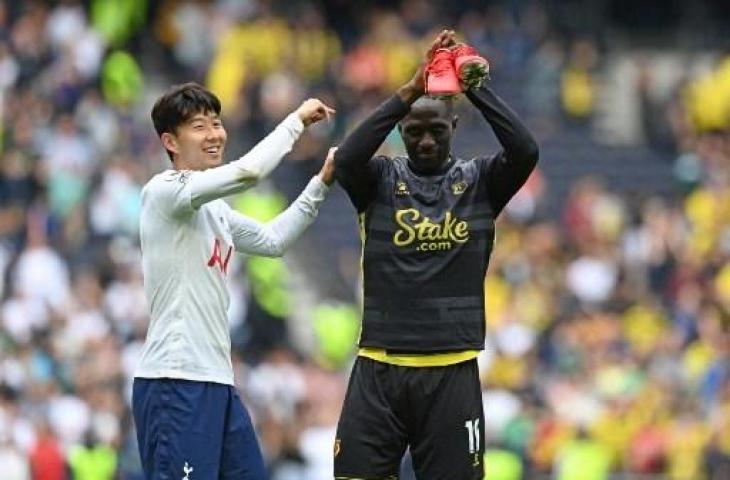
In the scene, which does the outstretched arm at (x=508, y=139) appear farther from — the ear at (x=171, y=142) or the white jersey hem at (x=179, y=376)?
the white jersey hem at (x=179, y=376)

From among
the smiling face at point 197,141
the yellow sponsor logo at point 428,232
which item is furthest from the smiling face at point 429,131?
the smiling face at point 197,141

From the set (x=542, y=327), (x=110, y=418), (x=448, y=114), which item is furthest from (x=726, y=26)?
(x=448, y=114)

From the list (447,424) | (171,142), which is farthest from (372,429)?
(171,142)

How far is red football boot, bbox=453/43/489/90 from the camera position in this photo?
8.20 meters

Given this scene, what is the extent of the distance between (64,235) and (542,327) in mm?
3894

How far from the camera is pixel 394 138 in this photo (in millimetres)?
18734

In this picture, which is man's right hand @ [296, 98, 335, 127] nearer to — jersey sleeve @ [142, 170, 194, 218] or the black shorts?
jersey sleeve @ [142, 170, 194, 218]

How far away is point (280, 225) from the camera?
9.09 meters

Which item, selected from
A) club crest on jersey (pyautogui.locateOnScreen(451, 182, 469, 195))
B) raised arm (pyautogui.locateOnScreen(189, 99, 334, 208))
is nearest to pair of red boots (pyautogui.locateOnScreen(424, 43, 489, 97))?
club crest on jersey (pyautogui.locateOnScreen(451, 182, 469, 195))

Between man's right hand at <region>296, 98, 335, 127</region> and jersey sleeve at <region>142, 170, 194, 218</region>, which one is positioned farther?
man's right hand at <region>296, 98, 335, 127</region>

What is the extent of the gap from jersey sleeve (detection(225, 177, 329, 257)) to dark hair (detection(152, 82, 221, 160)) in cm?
48

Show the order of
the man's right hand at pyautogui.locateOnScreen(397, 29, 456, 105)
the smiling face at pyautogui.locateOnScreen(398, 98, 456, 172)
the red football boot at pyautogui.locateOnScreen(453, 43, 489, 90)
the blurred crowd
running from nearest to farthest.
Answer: the red football boot at pyautogui.locateOnScreen(453, 43, 489, 90)
the man's right hand at pyautogui.locateOnScreen(397, 29, 456, 105)
the smiling face at pyautogui.locateOnScreen(398, 98, 456, 172)
the blurred crowd

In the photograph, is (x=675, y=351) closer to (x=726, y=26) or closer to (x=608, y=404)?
(x=608, y=404)

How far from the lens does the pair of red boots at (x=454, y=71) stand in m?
8.20
